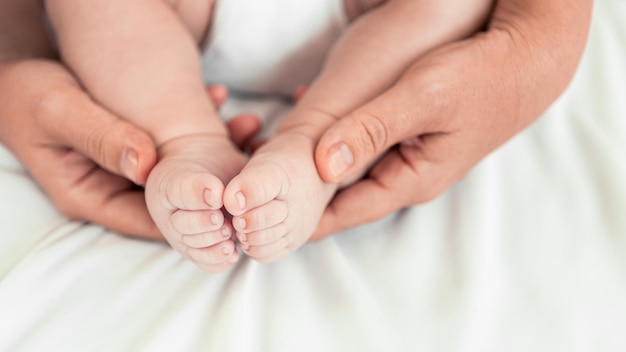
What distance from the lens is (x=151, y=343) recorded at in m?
0.58

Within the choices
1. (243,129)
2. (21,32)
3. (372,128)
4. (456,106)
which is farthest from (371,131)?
(21,32)

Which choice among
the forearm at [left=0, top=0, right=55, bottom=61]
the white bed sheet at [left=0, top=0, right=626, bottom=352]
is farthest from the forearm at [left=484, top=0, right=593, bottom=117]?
the forearm at [left=0, top=0, right=55, bottom=61]

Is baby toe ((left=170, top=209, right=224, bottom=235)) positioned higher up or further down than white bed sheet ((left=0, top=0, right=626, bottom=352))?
higher up

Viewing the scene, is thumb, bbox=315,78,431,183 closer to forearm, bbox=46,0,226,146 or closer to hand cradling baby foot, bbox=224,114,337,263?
hand cradling baby foot, bbox=224,114,337,263

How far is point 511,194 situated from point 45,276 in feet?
1.74

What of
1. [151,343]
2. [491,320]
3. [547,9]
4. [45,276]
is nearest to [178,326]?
[151,343]

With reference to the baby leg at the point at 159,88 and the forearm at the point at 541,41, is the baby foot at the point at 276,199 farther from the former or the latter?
the forearm at the point at 541,41

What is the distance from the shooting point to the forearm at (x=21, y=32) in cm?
84

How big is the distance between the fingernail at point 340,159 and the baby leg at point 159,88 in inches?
4.2

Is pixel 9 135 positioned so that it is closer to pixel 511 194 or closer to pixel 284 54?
pixel 284 54

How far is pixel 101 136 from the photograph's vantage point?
0.65 metres

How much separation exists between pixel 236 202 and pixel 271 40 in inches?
14.3

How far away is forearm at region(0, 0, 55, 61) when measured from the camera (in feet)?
2.76

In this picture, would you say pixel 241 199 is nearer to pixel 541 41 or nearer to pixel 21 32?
pixel 541 41
